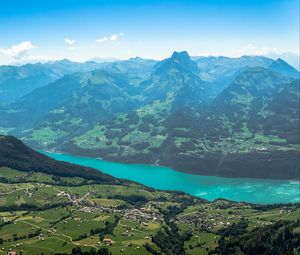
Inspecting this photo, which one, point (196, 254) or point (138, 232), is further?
point (138, 232)

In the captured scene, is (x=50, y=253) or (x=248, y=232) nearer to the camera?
(x=50, y=253)

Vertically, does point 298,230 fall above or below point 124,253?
above

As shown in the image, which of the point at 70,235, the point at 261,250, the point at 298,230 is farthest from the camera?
the point at 70,235

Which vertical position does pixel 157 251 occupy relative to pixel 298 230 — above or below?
below

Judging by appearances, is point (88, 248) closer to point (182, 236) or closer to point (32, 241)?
point (32, 241)

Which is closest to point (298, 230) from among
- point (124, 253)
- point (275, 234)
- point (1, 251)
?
point (275, 234)

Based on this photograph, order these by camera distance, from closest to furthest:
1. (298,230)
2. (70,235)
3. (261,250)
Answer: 1. (261,250)
2. (298,230)
3. (70,235)

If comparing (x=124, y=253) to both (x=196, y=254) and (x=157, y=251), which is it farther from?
(x=196, y=254)

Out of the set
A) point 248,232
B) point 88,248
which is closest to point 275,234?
point 248,232
